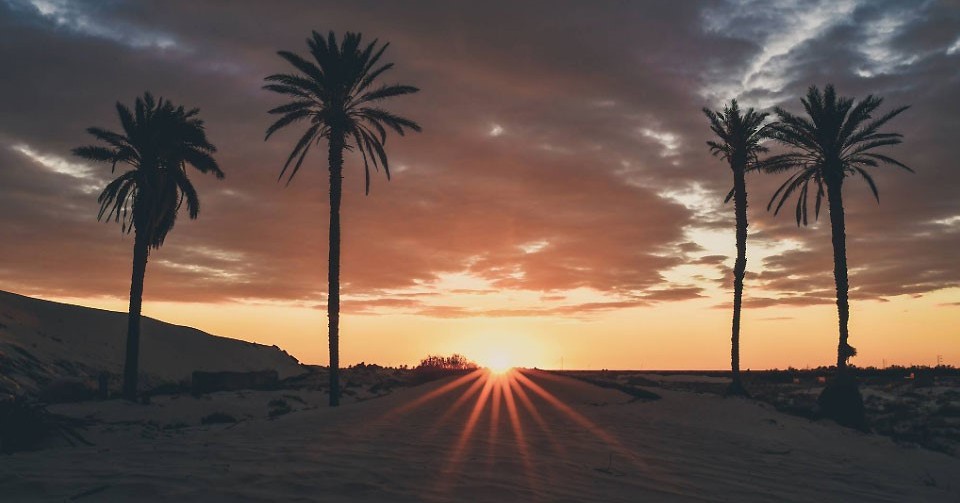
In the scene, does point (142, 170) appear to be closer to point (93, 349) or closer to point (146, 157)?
point (146, 157)

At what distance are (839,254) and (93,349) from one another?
51086mm

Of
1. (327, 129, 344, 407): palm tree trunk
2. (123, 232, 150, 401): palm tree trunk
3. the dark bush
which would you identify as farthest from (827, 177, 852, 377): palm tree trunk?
(123, 232, 150, 401): palm tree trunk

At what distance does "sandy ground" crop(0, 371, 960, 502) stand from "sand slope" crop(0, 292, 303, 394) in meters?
23.4

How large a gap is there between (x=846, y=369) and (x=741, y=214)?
11309mm

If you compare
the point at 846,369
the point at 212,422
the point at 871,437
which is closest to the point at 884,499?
the point at 871,437

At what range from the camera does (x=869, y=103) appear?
29234mm

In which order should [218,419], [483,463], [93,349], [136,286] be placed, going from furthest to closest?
[93,349] → [136,286] → [218,419] → [483,463]

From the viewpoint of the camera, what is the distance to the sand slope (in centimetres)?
3881

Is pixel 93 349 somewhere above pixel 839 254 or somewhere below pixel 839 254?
below

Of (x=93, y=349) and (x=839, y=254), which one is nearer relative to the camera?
(x=839, y=254)

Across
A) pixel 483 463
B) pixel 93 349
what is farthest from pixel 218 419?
pixel 93 349

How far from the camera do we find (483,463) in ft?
32.4

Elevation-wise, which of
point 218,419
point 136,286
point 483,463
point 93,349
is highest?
point 136,286

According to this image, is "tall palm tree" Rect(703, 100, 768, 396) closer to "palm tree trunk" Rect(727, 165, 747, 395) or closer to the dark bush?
"palm tree trunk" Rect(727, 165, 747, 395)
